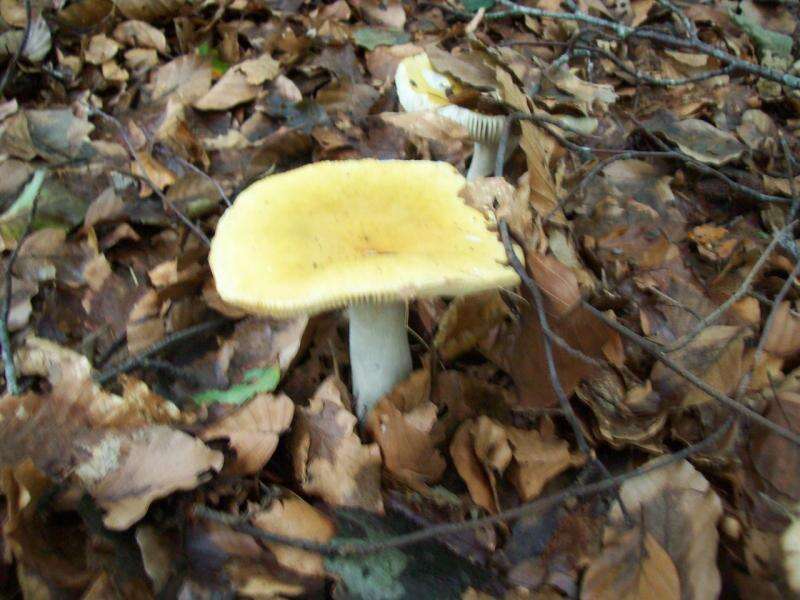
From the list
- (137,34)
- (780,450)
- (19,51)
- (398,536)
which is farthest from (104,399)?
(137,34)

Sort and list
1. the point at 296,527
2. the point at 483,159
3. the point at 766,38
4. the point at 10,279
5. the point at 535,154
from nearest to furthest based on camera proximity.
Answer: the point at 296,527 → the point at 10,279 → the point at 535,154 → the point at 483,159 → the point at 766,38

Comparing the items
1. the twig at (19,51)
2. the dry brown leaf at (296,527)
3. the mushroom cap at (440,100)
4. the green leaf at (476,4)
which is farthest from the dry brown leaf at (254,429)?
the green leaf at (476,4)

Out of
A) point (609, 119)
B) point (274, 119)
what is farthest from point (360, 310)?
point (609, 119)

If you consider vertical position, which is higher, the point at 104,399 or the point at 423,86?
the point at 423,86

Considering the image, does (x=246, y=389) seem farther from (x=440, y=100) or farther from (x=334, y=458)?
(x=440, y=100)

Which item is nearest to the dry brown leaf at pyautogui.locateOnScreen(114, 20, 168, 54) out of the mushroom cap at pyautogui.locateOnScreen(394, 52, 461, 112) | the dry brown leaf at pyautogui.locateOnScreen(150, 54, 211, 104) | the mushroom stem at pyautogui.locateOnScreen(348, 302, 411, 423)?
the dry brown leaf at pyautogui.locateOnScreen(150, 54, 211, 104)

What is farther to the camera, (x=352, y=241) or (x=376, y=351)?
(x=376, y=351)

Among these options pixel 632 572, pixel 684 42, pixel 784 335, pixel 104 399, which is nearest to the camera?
pixel 632 572
